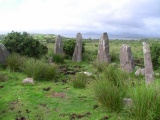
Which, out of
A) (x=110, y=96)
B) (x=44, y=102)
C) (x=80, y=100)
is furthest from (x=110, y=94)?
(x=44, y=102)

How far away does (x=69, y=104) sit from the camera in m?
8.53

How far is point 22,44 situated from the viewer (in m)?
17.4

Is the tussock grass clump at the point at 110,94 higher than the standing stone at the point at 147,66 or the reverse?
the reverse

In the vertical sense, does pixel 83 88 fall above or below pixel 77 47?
below

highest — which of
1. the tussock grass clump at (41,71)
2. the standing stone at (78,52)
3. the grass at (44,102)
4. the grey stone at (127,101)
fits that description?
the standing stone at (78,52)

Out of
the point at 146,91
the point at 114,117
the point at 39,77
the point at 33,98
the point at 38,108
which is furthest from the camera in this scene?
the point at 39,77

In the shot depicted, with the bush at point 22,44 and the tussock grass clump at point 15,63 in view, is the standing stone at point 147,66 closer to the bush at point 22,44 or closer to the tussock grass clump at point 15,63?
the tussock grass clump at point 15,63

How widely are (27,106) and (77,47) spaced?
11.7 m

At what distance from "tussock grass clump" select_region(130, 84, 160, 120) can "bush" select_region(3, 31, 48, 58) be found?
1213 cm

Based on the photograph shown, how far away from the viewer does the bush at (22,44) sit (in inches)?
684

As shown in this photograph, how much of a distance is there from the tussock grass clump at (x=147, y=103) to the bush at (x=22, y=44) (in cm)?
1213

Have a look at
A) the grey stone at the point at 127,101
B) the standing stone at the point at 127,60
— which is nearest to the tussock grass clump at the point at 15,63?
the standing stone at the point at 127,60

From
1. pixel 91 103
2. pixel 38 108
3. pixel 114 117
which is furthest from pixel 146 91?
pixel 38 108

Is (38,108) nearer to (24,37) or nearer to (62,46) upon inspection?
(24,37)
